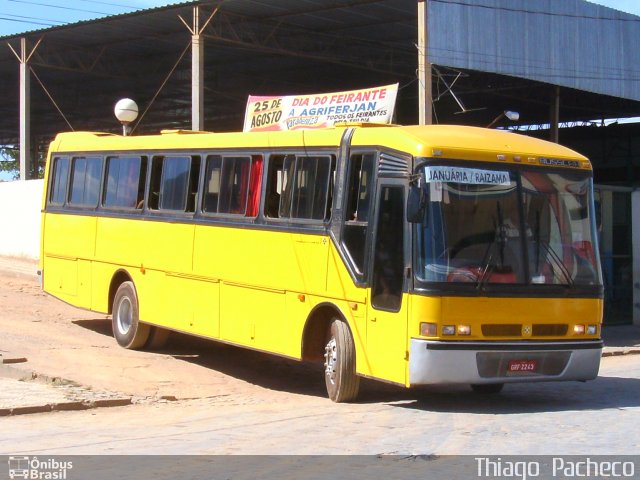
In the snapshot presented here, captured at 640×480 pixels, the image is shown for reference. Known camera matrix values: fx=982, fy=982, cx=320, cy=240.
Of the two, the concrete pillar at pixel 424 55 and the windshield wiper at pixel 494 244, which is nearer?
the windshield wiper at pixel 494 244

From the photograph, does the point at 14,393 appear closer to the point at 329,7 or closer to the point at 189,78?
the point at 329,7

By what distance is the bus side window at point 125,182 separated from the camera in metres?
15.8

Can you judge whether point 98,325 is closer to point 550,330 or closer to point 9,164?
point 550,330

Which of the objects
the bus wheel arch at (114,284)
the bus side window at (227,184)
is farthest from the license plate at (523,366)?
the bus wheel arch at (114,284)

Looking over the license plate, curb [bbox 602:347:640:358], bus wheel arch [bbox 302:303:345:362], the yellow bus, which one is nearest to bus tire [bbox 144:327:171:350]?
the yellow bus

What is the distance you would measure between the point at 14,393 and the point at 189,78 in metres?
25.1

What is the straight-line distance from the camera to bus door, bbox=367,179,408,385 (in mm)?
10656

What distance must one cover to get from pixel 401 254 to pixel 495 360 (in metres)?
1.53

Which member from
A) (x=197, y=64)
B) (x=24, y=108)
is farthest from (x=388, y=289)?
(x=24, y=108)

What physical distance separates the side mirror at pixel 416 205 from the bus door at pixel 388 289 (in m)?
0.38

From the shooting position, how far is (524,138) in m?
11.8

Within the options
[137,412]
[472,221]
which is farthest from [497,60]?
[137,412]

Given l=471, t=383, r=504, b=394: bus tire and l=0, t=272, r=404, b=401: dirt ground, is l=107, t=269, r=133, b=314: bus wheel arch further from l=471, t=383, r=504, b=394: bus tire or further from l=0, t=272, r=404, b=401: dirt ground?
l=471, t=383, r=504, b=394: bus tire

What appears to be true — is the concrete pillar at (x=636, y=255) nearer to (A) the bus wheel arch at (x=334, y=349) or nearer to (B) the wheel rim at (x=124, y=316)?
(B) the wheel rim at (x=124, y=316)
